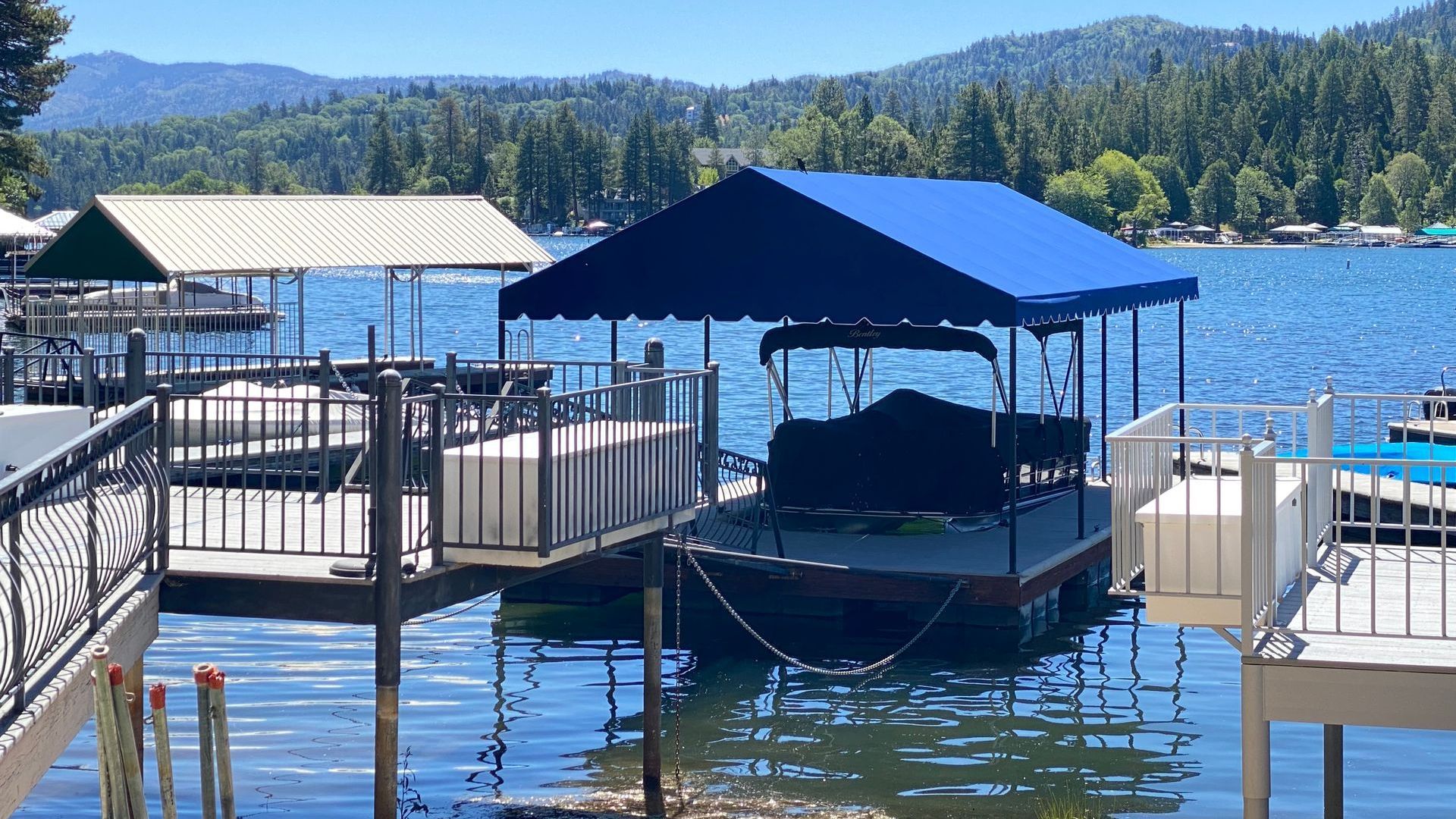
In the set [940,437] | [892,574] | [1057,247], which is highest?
[1057,247]

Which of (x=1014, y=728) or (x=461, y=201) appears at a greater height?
(x=461, y=201)

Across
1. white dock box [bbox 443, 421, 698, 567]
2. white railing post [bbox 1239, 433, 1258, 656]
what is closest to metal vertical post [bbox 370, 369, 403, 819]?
white dock box [bbox 443, 421, 698, 567]

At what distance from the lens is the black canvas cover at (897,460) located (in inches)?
699

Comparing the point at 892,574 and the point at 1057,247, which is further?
the point at 1057,247

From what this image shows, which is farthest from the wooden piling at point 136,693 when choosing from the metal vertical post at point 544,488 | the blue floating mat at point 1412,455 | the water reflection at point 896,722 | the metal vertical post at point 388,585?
the blue floating mat at point 1412,455

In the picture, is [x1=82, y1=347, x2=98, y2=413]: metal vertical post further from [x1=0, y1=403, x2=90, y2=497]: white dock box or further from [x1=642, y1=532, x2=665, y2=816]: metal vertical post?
[x1=642, y1=532, x2=665, y2=816]: metal vertical post

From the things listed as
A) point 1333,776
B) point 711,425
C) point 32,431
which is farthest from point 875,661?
point 32,431

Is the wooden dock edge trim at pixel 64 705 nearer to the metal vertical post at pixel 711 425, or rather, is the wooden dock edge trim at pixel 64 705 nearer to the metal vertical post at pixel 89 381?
the metal vertical post at pixel 711 425

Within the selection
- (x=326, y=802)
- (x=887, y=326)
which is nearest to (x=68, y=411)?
(x=326, y=802)

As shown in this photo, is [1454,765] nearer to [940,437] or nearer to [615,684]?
[940,437]

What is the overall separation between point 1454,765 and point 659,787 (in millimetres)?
6109

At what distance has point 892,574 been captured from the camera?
15.8m

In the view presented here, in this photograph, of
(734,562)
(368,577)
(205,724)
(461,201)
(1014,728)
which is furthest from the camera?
(461,201)

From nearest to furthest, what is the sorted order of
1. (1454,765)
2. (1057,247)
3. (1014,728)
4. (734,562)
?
1. (1454,765)
2. (1014,728)
3. (734,562)
4. (1057,247)
